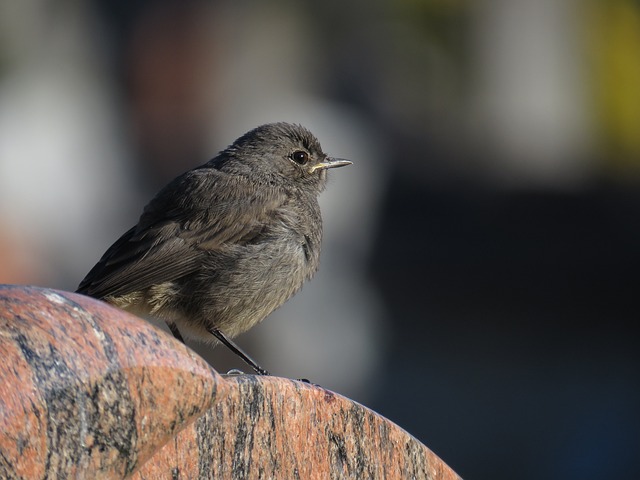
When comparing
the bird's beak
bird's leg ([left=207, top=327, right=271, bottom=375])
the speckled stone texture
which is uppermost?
the bird's beak

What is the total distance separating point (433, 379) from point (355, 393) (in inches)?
37.5

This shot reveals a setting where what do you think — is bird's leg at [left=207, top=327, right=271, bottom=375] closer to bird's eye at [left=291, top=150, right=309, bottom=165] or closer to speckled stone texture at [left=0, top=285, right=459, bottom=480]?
bird's eye at [left=291, top=150, right=309, bottom=165]

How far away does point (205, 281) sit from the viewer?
6.32m

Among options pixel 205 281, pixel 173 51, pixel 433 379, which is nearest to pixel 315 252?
pixel 205 281

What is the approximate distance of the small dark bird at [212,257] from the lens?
623 cm

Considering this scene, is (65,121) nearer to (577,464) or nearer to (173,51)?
(173,51)

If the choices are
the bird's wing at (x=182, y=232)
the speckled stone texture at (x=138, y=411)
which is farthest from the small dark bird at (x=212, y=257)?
the speckled stone texture at (x=138, y=411)

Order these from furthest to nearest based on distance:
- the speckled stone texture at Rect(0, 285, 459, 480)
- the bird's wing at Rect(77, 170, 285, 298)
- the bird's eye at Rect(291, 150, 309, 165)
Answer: the bird's eye at Rect(291, 150, 309, 165) < the bird's wing at Rect(77, 170, 285, 298) < the speckled stone texture at Rect(0, 285, 459, 480)

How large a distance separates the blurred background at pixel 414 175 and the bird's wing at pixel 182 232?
6.05 metres

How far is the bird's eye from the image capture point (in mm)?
7230

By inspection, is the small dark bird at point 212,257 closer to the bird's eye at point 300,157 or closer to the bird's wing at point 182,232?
the bird's wing at point 182,232

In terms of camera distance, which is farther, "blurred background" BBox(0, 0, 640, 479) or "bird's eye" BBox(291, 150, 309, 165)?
"blurred background" BBox(0, 0, 640, 479)

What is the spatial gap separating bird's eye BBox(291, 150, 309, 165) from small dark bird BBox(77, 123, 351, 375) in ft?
1.40

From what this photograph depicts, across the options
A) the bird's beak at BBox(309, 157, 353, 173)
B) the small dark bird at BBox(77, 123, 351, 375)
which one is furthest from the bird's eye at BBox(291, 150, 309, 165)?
the small dark bird at BBox(77, 123, 351, 375)
